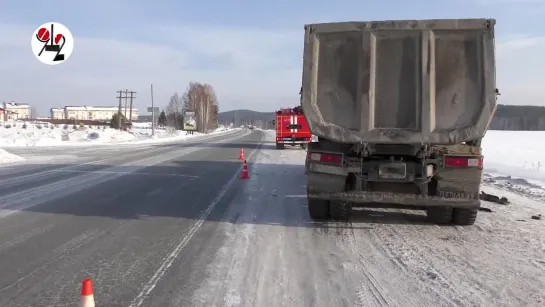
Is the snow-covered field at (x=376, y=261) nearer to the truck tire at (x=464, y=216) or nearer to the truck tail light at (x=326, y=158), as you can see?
the truck tire at (x=464, y=216)

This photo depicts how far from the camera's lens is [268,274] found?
5.23m

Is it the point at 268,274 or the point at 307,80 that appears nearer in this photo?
the point at 268,274

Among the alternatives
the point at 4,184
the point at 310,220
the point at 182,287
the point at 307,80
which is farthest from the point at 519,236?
the point at 4,184

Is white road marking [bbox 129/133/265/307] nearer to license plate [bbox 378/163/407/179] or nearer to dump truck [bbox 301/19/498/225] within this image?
dump truck [bbox 301/19/498/225]

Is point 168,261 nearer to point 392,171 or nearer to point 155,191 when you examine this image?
point 392,171

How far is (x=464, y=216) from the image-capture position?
7.71m

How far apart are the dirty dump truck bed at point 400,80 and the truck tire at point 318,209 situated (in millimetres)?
1337

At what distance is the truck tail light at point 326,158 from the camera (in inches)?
293

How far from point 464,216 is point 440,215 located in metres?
0.36

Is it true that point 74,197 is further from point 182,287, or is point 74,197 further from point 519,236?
point 519,236

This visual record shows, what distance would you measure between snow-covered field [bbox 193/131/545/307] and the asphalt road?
655 mm

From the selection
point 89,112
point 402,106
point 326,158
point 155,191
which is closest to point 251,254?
point 326,158

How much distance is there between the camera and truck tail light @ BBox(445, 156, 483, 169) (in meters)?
7.07

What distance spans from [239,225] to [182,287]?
3.03m
